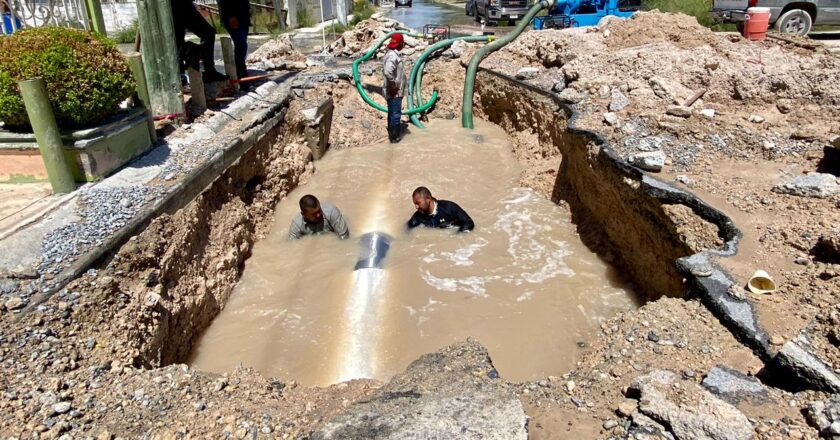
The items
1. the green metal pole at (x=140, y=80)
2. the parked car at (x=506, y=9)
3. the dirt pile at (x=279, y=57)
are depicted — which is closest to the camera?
the green metal pole at (x=140, y=80)

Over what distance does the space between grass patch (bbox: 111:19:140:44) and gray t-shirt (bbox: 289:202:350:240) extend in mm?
9799

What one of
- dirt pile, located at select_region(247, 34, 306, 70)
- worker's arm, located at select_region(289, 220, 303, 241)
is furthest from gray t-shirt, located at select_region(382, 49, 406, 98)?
worker's arm, located at select_region(289, 220, 303, 241)

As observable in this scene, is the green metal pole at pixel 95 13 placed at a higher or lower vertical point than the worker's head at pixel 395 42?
higher

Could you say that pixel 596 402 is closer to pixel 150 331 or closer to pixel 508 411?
pixel 508 411

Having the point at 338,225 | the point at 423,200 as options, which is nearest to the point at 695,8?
the point at 423,200

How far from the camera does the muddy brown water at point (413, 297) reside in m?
4.65

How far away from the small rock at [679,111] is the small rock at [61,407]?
6.90m

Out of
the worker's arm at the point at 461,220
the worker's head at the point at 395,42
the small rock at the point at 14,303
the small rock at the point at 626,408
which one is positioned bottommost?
the worker's arm at the point at 461,220

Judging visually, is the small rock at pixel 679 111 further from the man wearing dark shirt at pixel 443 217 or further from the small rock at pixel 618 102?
the man wearing dark shirt at pixel 443 217

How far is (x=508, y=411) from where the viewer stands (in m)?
2.51

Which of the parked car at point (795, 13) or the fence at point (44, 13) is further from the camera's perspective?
the parked car at point (795, 13)

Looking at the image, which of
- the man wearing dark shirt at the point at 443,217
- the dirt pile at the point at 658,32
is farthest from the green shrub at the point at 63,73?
the dirt pile at the point at 658,32

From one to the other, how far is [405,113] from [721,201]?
706 centimetres

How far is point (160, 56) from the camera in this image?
665 cm
